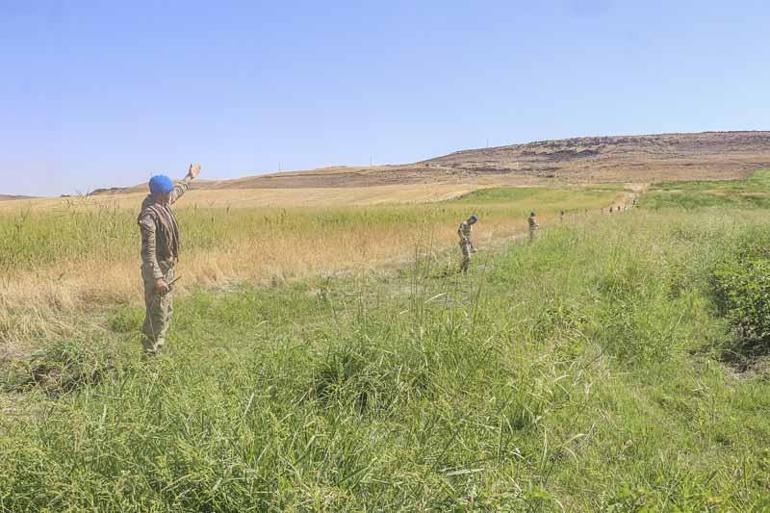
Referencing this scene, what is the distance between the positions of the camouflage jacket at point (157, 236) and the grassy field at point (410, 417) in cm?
79

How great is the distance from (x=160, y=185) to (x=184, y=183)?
0.58 metres

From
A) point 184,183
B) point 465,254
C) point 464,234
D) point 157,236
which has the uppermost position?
point 184,183

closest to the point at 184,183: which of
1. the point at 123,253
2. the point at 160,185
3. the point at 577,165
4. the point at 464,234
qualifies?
the point at 160,185

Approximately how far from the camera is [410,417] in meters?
3.48

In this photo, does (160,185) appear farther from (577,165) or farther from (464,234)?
(577,165)

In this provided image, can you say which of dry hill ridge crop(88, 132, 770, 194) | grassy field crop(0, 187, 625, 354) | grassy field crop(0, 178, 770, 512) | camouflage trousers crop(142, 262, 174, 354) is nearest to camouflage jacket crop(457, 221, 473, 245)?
grassy field crop(0, 187, 625, 354)

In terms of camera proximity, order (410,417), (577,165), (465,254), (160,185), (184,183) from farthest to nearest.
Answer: (577,165) < (465,254) < (184,183) < (160,185) < (410,417)

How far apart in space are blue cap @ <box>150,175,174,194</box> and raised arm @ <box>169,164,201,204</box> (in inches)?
12.1

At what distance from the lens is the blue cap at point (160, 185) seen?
5.21 m

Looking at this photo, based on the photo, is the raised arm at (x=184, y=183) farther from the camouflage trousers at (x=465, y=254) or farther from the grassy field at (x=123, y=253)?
the camouflage trousers at (x=465, y=254)

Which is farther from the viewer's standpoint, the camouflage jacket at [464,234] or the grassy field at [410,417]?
the camouflage jacket at [464,234]

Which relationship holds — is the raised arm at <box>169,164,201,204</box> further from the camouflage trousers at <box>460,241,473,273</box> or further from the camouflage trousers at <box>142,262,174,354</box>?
the camouflage trousers at <box>460,241,473,273</box>

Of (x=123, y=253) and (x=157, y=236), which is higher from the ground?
(x=157, y=236)

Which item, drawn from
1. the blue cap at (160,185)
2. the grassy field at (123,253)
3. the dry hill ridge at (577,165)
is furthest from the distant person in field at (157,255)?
the dry hill ridge at (577,165)
